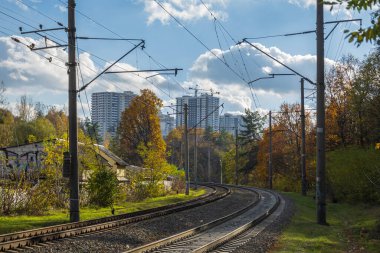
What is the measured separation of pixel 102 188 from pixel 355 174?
684 inches

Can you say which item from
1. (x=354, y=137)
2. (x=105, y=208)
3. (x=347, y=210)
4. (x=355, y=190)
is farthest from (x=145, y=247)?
(x=354, y=137)

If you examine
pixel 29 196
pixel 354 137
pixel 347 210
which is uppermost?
pixel 354 137

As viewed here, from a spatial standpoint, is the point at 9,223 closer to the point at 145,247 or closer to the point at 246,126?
the point at 145,247

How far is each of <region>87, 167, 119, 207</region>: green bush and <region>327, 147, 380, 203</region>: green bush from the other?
1526cm

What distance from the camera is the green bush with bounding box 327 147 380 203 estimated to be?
30.0 m

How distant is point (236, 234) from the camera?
16.4m

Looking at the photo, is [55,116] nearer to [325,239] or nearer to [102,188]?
[102,188]

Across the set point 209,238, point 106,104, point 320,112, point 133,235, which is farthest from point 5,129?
point 106,104

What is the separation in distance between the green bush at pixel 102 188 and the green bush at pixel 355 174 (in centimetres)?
1526

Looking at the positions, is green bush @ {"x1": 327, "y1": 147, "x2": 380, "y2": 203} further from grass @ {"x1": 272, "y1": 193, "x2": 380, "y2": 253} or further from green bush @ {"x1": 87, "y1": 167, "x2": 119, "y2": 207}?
green bush @ {"x1": 87, "y1": 167, "x2": 119, "y2": 207}

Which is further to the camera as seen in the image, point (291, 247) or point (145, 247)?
point (291, 247)

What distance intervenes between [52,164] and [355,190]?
2058 cm

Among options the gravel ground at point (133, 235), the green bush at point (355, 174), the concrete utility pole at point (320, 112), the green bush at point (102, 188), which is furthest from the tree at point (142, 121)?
the concrete utility pole at point (320, 112)

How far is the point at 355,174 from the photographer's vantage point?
107 ft
